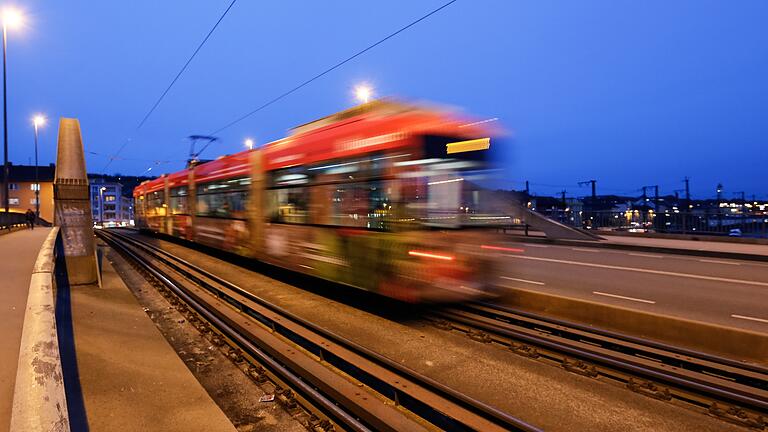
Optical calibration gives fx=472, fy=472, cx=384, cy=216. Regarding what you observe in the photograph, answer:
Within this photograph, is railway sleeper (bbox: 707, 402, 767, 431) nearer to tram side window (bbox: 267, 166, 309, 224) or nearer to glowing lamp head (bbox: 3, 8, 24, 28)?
tram side window (bbox: 267, 166, 309, 224)

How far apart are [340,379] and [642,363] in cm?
352

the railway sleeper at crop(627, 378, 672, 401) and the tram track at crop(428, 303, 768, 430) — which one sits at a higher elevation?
the tram track at crop(428, 303, 768, 430)

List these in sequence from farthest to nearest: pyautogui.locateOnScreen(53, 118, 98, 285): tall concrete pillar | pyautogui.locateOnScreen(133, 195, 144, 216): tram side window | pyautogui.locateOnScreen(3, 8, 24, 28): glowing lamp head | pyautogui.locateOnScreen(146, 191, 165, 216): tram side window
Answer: pyautogui.locateOnScreen(133, 195, 144, 216): tram side window, pyautogui.locateOnScreen(146, 191, 165, 216): tram side window, pyautogui.locateOnScreen(3, 8, 24, 28): glowing lamp head, pyautogui.locateOnScreen(53, 118, 98, 285): tall concrete pillar

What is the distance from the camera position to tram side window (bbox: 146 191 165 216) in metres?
23.2

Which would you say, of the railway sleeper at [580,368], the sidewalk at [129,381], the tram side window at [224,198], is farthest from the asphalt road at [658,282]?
the tram side window at [224,198]

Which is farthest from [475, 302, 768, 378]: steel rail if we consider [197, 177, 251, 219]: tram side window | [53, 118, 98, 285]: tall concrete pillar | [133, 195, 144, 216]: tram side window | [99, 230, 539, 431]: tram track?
[133, 195, 144, 216]: tram side window

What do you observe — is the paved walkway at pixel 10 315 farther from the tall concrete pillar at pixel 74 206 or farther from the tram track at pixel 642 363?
the tram track at pixel 642 363

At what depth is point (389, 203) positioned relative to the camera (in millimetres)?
7426

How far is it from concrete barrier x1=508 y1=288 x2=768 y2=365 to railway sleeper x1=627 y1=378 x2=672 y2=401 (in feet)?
5.33

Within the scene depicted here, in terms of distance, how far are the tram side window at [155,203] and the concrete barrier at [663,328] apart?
1998cm

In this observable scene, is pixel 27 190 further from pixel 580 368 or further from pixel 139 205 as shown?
pixel 580 368

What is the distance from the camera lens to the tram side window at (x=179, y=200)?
1894cm

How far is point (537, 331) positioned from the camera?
729 centimetres

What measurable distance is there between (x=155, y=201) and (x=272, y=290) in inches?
673
